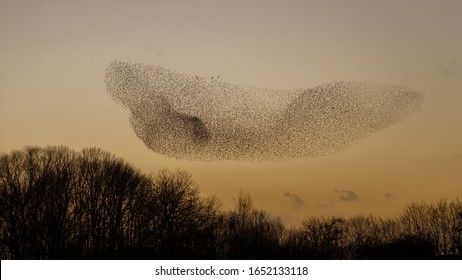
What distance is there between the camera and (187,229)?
67000mm

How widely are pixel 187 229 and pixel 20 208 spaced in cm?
1565

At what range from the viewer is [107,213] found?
2596 inches

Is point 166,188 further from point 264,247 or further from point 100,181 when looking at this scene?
point 264,247

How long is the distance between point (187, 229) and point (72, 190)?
1142 cm

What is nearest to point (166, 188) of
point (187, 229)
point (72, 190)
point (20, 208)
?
point (187, 229)
